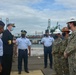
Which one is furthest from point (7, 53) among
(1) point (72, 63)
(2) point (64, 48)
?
(1) point (72, 63)

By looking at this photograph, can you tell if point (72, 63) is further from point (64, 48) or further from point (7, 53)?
point (7, 53)

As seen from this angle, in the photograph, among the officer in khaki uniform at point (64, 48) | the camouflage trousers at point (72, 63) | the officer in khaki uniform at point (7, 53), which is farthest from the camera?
the officer in khaki uniform at point (7, 53)

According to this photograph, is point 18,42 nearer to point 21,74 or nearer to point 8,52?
point 21,74

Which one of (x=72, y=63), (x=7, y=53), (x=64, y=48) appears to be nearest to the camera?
(x=72, y=63)

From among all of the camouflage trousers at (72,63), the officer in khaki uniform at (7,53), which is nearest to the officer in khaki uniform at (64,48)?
the officer in khaki uniform at (7,53)

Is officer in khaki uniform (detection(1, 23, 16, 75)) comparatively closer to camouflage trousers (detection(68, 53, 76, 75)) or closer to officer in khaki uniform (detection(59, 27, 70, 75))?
officer in khaki uniform (detection(59, 27, 70, 75))

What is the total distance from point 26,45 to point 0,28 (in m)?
4.82

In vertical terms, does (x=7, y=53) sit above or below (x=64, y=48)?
below

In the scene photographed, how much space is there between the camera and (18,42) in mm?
11641

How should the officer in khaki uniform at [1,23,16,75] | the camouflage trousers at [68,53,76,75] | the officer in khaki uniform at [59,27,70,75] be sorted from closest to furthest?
the camouflage trousers at [68,53,76,75], the officer in khaki uniform at [59,27,70,75], the officer in khaki uniform at [1,23,16,75]

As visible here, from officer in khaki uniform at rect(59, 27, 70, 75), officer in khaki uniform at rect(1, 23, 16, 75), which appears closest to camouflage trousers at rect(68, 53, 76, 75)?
officer in khaki uniform at rect(59, 27, 70, 75)

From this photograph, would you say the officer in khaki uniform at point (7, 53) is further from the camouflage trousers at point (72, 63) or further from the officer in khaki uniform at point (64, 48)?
the camouflage trousers at point (72, 63)

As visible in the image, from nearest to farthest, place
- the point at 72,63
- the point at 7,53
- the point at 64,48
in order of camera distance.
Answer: the point at 72,63 → the point at 64,48 → the point at 7,53

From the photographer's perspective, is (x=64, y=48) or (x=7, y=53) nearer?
(x=64, y=48)
